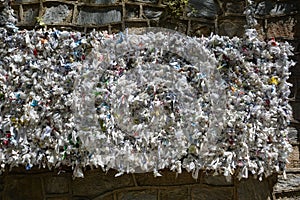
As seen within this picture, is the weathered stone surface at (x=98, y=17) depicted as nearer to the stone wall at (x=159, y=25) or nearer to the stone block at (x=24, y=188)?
the stone wall at (x=159, y=25)

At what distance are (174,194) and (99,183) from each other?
41 cm

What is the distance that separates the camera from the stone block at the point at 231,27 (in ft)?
9.90

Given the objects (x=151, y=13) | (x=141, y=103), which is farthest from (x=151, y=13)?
(x=141, y=103)

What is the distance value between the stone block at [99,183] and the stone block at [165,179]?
0.20 feet

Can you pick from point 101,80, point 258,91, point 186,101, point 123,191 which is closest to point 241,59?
point 258,91

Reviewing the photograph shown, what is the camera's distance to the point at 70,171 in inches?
112

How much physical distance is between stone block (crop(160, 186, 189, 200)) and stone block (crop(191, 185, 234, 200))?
5 cm

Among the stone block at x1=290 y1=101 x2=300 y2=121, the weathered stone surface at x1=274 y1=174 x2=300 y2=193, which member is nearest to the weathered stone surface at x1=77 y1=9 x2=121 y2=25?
the stone block at x1=290 y1=101 x2=300 y2=121

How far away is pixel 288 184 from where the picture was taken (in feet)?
9.64

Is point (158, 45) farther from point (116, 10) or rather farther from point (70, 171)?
point (70, 171)

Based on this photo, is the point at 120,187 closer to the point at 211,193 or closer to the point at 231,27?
the point at 211,193

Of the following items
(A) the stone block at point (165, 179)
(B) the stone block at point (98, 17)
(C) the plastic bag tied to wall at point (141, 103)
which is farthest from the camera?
(B) the stone block at point (98, 17)

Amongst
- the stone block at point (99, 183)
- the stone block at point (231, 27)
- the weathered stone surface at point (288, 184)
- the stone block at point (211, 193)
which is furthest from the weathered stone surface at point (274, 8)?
the stone block at point (99, 183)

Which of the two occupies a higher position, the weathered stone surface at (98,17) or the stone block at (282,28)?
the weathered stone surface at (98,17)
